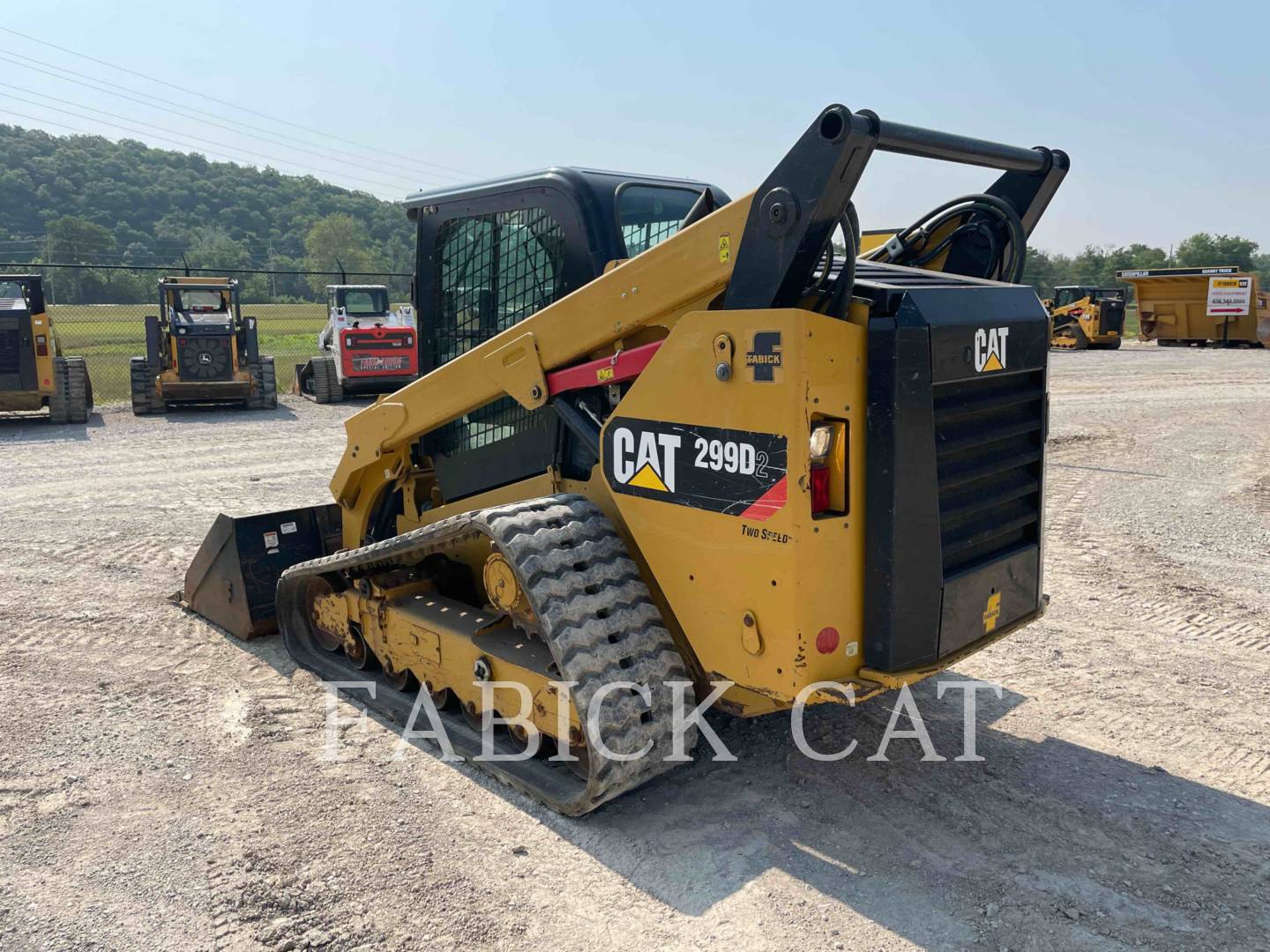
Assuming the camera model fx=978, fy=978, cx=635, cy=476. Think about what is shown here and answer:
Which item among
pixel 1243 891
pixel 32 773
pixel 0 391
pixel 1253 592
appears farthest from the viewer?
pixel 0 391

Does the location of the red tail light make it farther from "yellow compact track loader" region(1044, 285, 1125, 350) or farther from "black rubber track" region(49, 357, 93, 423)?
"yellow compact track loader" region(1044, 285, 1125, 350)

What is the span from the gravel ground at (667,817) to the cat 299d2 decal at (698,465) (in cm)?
120

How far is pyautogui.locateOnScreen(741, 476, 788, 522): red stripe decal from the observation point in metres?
3.03

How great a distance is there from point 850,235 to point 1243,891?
242 cm

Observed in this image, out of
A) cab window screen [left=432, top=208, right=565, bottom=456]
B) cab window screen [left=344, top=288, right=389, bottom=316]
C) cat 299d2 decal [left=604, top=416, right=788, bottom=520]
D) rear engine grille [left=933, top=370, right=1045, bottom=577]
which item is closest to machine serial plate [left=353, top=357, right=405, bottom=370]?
cab window screen [left=344, top=288, right=389, bottom=316]

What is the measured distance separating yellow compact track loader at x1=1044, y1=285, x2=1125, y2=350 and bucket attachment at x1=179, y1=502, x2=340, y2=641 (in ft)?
94.1

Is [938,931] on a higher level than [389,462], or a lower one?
lower

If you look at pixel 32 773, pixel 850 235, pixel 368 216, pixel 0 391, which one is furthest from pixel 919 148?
pixel 368 216

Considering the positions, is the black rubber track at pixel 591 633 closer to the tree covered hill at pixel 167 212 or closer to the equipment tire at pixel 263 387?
the equipment tire at pixel 263 387

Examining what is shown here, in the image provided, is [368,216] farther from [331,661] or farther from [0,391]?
[331,661]

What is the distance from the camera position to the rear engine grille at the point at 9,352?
47.0ft

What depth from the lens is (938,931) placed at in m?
2.89

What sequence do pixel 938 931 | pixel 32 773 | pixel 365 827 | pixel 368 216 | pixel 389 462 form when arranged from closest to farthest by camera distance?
pixel 938 931
pixel 365 827
pixel 32 773
pixel 389 462
pixel 368 216

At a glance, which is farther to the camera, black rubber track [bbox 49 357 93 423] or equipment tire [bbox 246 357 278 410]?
equipment tire [bbox 246 357 278 410]
